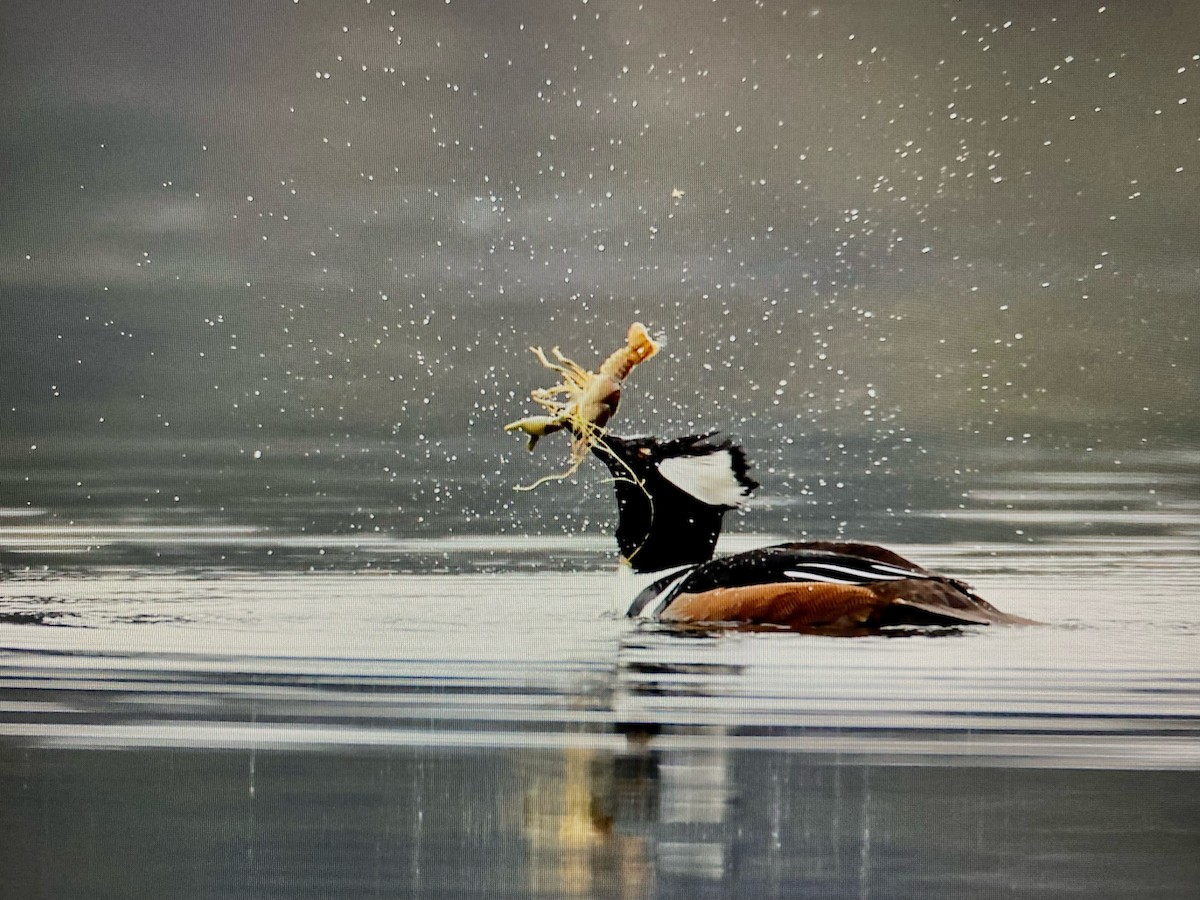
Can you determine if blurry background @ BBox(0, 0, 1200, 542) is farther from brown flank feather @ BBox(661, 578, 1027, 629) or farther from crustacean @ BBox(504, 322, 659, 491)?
brown flank feather @ BBox(661, 578, 1027, 629)

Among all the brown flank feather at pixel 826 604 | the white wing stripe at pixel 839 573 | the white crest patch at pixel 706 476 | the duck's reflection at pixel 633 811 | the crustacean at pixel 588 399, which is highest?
the crustacean at pixel 588 399

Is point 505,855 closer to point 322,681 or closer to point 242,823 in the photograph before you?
point 242,823

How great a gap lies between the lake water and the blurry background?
A: 0.17m

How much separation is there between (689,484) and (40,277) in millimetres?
1927

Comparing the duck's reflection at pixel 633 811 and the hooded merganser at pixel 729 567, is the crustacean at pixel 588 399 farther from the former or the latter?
the duck's reflection at pixel 633 811

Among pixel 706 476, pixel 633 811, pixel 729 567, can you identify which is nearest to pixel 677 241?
pixel 706 476

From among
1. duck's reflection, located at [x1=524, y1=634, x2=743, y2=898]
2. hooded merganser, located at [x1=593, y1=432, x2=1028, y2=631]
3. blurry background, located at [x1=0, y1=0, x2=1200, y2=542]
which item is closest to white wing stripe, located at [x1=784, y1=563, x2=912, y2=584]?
hooded merganser, located at [x1=593, y1=432, x2=1028, y2=631]

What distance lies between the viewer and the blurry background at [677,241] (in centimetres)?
435

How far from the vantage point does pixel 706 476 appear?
410 centimetres

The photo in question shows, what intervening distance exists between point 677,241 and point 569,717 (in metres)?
1.56

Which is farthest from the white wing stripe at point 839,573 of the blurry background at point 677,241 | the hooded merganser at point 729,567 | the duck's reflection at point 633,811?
the duck's reflection at point 633,811

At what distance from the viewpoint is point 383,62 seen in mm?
4426

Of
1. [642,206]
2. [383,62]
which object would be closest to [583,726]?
[642,206]

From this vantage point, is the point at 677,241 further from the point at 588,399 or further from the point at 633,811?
the point at 633,811
